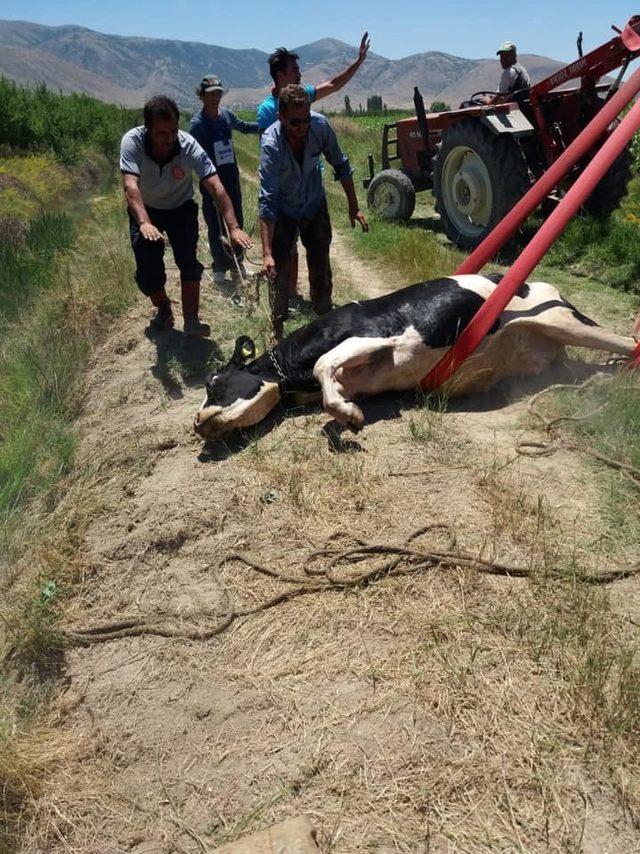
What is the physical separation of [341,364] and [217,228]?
365cm

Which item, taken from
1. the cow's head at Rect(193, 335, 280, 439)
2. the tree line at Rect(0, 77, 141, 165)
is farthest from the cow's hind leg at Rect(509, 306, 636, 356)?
the tree line at Rect(0, 77, 141, 165)

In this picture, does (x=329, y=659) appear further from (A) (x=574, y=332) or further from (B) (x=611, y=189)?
(B) (x=611, y=189)

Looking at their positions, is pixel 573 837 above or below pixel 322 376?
below

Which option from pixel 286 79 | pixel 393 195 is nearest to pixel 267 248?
pixel 286 79

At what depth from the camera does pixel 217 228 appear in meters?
7.15

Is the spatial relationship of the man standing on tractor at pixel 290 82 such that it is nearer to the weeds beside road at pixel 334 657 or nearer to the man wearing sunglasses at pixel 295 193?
the man wearing sunglasses at pixel 295 193

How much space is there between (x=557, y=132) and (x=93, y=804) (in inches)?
326

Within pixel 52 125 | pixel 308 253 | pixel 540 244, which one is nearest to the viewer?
pixel 540 244

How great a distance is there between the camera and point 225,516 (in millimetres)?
3594

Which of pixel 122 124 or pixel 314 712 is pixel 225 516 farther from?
pixel 122 124

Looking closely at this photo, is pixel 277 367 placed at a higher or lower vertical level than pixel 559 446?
higher

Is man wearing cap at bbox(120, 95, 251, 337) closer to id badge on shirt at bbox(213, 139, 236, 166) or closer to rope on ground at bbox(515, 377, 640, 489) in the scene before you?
id badge on shirt at bbox(213, 139, 236, 166)

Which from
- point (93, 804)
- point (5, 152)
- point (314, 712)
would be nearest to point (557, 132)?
point (314, 712)

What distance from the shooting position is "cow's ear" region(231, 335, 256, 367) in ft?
14.5
